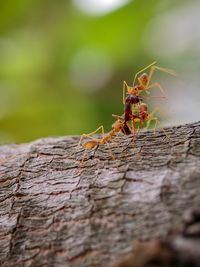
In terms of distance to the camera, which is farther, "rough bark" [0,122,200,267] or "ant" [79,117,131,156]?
"ant" [79,117,131,156]

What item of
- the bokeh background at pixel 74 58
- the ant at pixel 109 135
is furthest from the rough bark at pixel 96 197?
the bokeh background at pixel 74 58

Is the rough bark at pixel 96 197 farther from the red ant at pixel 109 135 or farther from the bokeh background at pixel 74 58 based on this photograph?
the bokeh background at pixel 74 58

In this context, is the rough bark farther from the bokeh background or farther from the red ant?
the bokeh background

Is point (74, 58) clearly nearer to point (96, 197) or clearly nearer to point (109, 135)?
point (109, 135)

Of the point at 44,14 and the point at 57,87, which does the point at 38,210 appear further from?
the point at 44,14

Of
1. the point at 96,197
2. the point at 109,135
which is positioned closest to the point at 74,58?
the point at 109,135

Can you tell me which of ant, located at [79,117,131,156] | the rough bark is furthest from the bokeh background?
the rough bark
